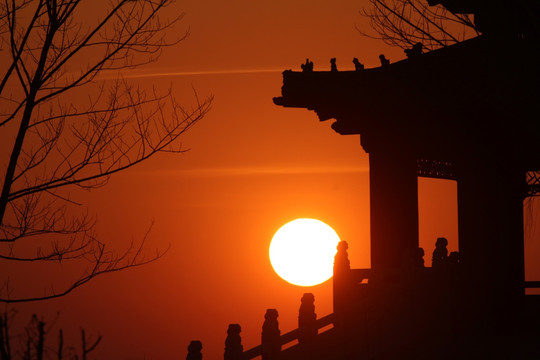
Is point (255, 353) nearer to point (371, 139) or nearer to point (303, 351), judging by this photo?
point (303, 351)

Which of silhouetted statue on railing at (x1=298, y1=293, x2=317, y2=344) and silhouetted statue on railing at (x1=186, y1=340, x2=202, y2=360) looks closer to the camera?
silhouetted statue on railing at (x1=186, y1=340, x2=202, y2=360)

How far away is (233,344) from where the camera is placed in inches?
488

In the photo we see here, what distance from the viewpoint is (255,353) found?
12.7m

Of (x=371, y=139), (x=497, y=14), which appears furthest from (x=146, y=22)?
(x=371, y=139)

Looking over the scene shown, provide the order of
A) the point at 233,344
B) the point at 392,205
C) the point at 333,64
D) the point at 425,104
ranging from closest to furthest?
Answer: the point at 233,344, the point at 425,104, the point at 333,64, the point at 392,205

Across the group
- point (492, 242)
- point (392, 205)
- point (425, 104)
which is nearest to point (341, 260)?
point (392, 205)

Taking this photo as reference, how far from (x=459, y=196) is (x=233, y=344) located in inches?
258

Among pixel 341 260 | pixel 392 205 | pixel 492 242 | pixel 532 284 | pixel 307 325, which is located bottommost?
pixel 307 325

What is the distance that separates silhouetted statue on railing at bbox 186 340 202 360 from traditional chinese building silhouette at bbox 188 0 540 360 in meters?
0.57

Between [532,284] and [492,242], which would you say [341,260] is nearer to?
[492,242]

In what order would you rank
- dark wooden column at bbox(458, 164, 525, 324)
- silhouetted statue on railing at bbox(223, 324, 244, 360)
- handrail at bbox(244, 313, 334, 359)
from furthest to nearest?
dark wooden column at bbox(458, 164, 525, 324) < handrail at bbox(244, 313, 334, 359) < silhouetted statue on railing at bbox(223, 324, 244, 360)

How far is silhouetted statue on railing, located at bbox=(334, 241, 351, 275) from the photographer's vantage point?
1532 centimetres

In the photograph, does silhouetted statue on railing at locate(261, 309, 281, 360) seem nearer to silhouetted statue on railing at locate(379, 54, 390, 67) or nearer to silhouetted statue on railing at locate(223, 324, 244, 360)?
silhouetted statue on railing at locate(223, 324, 244, 360)

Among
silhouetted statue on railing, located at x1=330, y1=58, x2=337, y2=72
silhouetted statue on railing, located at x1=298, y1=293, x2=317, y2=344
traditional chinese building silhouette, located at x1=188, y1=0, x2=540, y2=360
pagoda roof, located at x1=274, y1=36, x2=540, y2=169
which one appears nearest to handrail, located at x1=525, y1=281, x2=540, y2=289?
traditional chinese building silhouette, located at x1=188, y1=0, x2=540, y2=360
